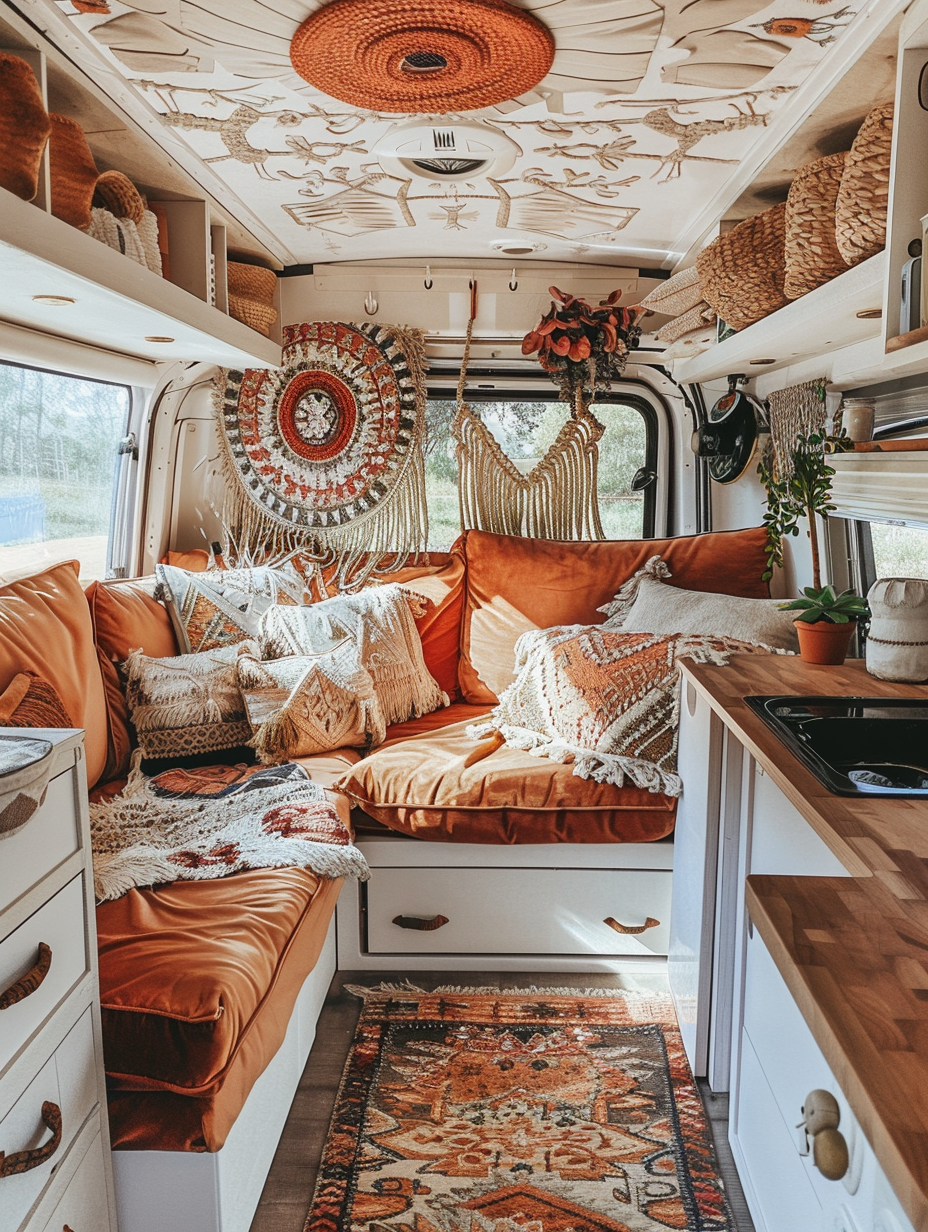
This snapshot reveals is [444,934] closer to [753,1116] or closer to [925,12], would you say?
[753,1116]

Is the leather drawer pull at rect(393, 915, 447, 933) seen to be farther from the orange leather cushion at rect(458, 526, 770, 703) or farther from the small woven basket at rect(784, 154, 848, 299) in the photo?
the small woven basket at rect(784, 154, 848, 299)

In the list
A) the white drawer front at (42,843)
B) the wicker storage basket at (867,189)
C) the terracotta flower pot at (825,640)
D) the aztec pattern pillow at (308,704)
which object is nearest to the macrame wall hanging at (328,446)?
the aztec pattern pillow at (308,704)

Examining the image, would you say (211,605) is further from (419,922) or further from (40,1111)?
(40,1111)

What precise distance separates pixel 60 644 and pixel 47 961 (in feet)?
3.96

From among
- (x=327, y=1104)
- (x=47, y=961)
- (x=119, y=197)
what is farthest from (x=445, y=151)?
(x=327, y=1104)

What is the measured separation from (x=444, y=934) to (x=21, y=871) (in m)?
1.52

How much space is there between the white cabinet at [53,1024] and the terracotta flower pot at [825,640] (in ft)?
5.22

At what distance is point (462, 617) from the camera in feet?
10.7

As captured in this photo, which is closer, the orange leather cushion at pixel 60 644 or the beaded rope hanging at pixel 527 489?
the orange leather cushion at pixel 60 644

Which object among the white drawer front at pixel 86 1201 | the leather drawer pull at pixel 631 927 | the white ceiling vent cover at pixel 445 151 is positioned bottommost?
the leather drawer pull at pixel 631 927

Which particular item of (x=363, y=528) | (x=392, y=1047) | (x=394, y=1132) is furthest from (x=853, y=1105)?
(x=363, y=528)

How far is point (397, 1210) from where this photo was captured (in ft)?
5.72

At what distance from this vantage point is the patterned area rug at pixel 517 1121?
174cm

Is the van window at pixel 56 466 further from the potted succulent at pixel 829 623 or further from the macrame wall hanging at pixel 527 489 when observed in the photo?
the potted succulent at pixel 829 623
